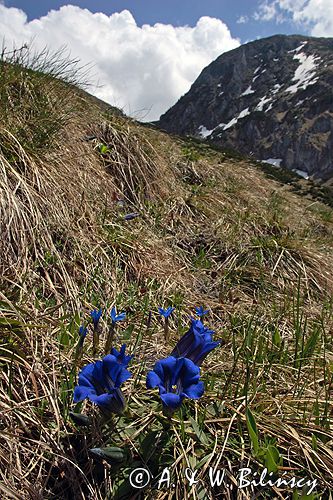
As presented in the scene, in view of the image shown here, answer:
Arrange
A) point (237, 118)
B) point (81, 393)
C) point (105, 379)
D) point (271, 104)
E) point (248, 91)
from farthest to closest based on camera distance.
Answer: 1. point (248, 91)
2. point (237, 118)
3. point (271, 104)
4. point (105, 379)
5. point (81, 393)

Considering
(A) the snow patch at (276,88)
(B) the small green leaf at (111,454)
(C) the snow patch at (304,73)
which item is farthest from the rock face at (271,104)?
(B) the small green leaf at (111,454)

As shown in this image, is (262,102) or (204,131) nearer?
(262,102)

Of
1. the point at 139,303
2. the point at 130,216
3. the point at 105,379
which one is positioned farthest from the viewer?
the point at 130,216

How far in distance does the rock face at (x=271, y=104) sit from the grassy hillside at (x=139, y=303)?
84.3 meters

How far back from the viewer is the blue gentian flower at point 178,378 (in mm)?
1319

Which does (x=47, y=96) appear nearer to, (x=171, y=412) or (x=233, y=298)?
(x=233, y=298)

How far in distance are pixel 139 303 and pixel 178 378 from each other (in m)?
1.28

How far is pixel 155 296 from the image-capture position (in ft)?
9.06

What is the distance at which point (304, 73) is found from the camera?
123 m

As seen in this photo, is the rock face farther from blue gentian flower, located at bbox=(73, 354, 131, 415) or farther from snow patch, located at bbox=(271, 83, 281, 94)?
blue gentian flower, located at bbox=(73, 354, 131, 415)

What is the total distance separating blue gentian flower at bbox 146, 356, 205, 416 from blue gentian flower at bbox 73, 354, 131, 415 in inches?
4.3

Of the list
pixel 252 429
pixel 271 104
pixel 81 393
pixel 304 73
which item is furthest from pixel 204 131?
pixel 81 393

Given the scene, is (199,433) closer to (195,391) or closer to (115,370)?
(195,391)

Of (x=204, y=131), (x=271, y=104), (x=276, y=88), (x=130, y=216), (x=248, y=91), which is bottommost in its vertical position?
(x=130, y=216)
